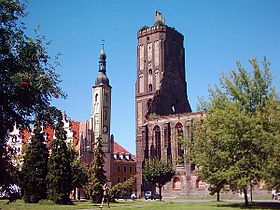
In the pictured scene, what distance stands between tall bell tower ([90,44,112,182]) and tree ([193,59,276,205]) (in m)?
43.0

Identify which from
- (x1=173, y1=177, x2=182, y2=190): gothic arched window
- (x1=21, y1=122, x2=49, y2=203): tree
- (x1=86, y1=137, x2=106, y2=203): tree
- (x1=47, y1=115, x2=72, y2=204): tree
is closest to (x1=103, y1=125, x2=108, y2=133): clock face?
(x1=173, y1=177, x2=182, y2=190): gothic arched window

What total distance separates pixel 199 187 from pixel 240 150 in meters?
44.4

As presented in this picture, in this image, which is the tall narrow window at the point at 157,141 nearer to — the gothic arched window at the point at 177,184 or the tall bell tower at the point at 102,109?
the gothic arched window at the point at 177,184

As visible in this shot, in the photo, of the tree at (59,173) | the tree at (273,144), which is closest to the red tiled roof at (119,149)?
the tree at (59,173)

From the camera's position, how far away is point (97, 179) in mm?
41094

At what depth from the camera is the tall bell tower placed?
74.2 metres

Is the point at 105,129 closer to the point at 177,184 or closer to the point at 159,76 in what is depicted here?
the point at 177,184

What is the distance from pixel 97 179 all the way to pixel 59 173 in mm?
5598

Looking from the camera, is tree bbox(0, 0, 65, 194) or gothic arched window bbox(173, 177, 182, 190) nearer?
tree bbox(0, 0, 65, 194)

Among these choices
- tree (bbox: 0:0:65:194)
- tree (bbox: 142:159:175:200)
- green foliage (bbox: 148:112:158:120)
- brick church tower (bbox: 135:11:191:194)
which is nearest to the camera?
tree (bbox: 0:0:65:194)

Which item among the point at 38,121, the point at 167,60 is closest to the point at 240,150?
the point at 38,121

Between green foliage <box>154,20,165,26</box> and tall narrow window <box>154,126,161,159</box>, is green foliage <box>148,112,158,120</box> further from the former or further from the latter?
green foliage <box>154,20,165,26</box>

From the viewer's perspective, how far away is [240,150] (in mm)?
27906

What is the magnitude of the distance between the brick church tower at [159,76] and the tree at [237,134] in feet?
162
